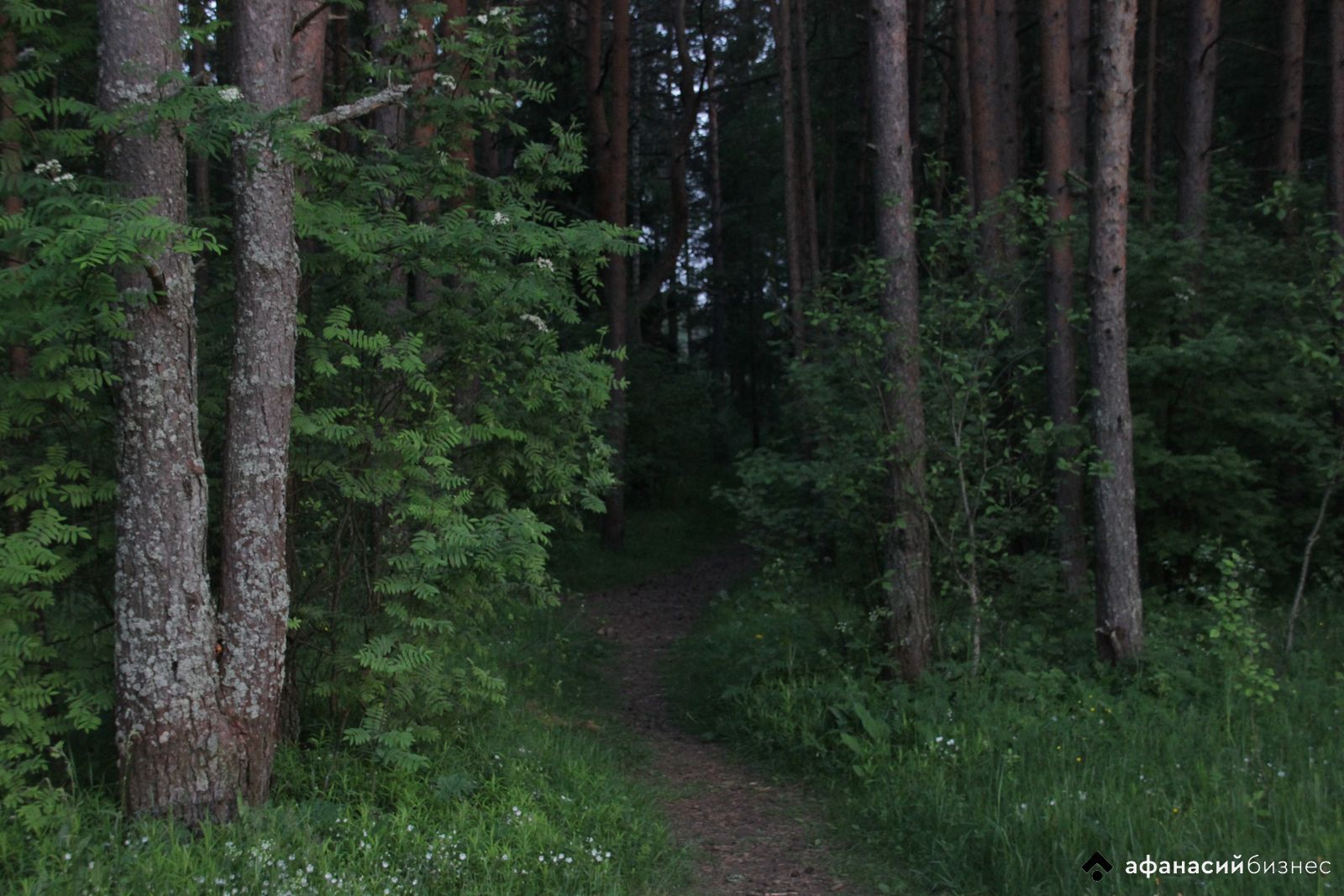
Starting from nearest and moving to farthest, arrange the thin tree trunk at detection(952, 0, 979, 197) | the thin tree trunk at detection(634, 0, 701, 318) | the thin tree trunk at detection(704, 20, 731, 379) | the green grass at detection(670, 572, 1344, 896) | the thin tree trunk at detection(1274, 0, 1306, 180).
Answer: the green grass at detection(670, 572, 1344, 896) → the thin tree trunk at detection(1274, 0, 1306, 180) → the thin tree trunk at detection(952, 0, 979, 197) → the thin tree trunk at detection(634, 0, 701, 318) → the thin tree trunk at detection(704, 20, 731, 379)

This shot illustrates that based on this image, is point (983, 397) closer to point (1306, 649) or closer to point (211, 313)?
point (1306, 649)

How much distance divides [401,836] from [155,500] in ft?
7.00

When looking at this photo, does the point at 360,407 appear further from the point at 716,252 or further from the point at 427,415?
the point at 716,252

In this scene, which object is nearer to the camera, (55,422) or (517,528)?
(55,422)

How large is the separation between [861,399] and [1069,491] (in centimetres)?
421

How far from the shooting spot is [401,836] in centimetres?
517

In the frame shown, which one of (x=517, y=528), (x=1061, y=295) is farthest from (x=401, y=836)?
(x=1061, y=295)

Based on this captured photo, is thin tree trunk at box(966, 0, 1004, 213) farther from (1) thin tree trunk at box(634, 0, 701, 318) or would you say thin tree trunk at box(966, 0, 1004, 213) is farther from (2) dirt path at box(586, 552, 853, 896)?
(2) dirt path at box(586, 552, 853, 896)

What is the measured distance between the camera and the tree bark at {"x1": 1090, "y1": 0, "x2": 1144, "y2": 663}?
805cm

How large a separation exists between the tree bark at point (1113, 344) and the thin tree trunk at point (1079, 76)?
416 cm

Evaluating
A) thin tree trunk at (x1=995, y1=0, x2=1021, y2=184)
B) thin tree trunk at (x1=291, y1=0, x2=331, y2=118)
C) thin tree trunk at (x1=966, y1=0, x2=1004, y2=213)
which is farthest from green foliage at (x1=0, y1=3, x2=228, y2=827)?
thin tree trunk at (x1=995, y1=0, x2=1021, y2=184)

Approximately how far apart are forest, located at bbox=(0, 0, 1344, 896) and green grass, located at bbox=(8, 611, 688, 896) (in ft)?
0.09

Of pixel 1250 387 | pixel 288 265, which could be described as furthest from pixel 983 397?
pixel 288 265

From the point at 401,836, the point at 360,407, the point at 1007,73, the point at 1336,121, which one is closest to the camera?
the point at 401,836
